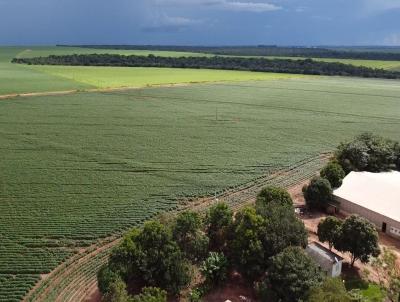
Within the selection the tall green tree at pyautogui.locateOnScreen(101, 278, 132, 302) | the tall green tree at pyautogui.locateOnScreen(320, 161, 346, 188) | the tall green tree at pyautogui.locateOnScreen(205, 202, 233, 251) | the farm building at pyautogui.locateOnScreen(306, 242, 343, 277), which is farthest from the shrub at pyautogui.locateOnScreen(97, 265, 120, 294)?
the tall green tree at pyautogui.locateOnScreen(320, 161, 346, 188)

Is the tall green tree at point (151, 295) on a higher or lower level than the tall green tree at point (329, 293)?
lower

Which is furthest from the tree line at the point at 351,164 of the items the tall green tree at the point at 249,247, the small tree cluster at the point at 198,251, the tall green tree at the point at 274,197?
the tall green tree at the point at 249,247

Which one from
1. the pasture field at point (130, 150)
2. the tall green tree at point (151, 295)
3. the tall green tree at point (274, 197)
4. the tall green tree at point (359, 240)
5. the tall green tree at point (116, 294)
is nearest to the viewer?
the tall green tree at point (151, 295)

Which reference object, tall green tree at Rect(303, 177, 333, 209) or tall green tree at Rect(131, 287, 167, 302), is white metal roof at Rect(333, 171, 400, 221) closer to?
tall green tree at Rect(303, 177, 333, 209)

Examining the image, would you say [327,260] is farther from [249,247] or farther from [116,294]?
[116,294]

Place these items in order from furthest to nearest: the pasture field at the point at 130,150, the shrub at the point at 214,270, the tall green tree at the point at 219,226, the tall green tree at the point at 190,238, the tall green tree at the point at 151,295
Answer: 1. the pasture field at the point at 130,150
2. the tall green tree at the point at 219,226
3. the tall green tree at the point at 190,238
4. the shrub at the point at 214,270
5. the tall green tree at the point at 151,295

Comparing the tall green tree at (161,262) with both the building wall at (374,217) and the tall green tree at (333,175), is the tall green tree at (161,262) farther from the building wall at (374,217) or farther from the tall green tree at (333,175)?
the tall green tree at (333,175)

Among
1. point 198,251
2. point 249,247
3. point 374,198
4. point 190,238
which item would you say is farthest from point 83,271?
point 374,198
